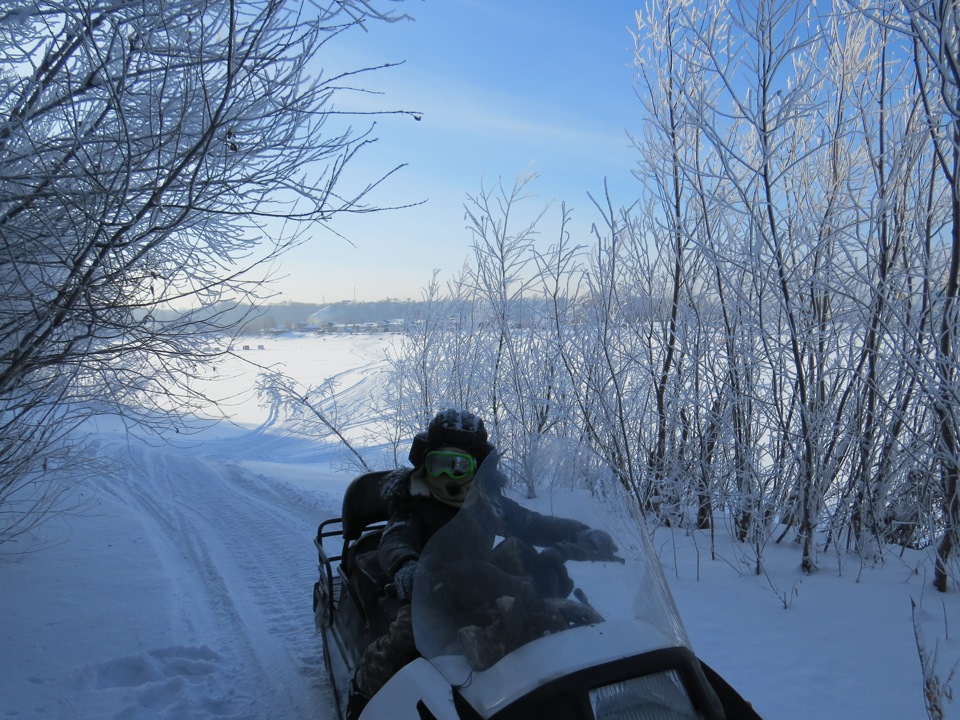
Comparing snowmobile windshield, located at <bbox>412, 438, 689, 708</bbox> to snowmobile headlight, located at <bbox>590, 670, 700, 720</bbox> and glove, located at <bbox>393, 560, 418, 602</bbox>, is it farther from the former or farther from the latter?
glove, located at <bbox>393, 560, 418, 602</bbox>

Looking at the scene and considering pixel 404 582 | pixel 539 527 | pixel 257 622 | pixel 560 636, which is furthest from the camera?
pixel 257 622

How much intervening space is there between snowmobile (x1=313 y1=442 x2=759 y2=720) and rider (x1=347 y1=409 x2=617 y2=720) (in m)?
0.04

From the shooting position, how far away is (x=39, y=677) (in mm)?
3412

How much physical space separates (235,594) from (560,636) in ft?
11.2

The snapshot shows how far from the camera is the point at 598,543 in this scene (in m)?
2.03

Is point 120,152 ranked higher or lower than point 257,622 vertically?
higher

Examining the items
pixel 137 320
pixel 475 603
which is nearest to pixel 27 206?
pixel 137 320

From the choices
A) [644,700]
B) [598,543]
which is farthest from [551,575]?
[644,700]

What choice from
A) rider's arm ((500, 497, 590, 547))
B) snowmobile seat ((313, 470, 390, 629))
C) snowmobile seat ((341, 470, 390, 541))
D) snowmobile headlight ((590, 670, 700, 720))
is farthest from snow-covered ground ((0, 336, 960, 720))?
snowmobile headlight ((590, 670, 700, 720))

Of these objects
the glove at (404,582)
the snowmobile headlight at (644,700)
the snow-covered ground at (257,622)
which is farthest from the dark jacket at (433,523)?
the snow-covered ground at (257,622)

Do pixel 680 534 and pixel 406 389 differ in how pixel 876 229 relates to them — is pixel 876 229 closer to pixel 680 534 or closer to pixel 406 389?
pixel 680 534

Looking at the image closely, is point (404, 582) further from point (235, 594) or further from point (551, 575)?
point (235, 594)

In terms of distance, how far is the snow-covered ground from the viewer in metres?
3.19

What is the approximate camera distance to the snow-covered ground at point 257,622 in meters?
3.19
